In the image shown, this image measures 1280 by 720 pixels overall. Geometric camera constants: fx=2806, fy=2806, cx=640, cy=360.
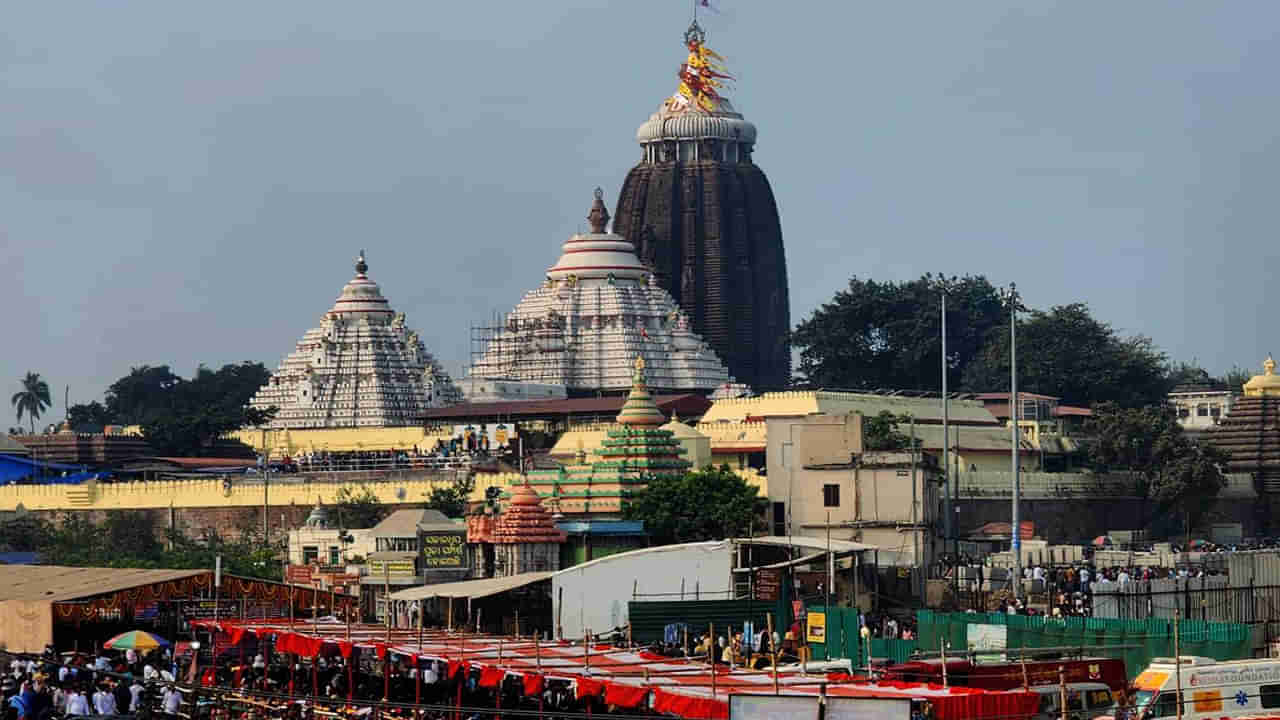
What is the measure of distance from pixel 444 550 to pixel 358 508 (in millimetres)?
24970

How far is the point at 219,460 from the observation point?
366 ft

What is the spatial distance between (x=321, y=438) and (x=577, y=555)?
48.2 meters

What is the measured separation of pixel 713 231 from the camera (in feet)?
432

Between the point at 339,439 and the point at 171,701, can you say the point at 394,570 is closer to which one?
the point at 171,701

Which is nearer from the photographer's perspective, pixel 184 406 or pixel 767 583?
pixel 767 583

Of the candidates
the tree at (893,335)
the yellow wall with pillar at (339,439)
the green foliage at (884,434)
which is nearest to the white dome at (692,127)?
the tree at (893,335)

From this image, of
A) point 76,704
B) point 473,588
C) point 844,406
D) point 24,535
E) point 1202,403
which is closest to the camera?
point 76,704

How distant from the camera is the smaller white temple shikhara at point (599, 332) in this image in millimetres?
120000

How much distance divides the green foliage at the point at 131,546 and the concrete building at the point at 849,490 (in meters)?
13.6

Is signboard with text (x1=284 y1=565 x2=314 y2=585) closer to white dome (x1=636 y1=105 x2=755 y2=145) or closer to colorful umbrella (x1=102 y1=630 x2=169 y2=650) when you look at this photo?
colorful umbrella (x1=102 y1=630 x2=169 y2=650)

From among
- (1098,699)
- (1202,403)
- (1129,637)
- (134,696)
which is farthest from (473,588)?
(1202,403)

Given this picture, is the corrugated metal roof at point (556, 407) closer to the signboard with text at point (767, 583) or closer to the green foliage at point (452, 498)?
the green foliage at point (452, 498)

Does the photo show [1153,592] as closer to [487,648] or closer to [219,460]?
[487,648]

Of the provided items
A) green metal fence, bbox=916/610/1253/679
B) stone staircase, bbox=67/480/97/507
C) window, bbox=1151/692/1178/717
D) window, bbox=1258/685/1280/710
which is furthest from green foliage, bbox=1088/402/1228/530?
window, bbox=1151/692/1178/717
